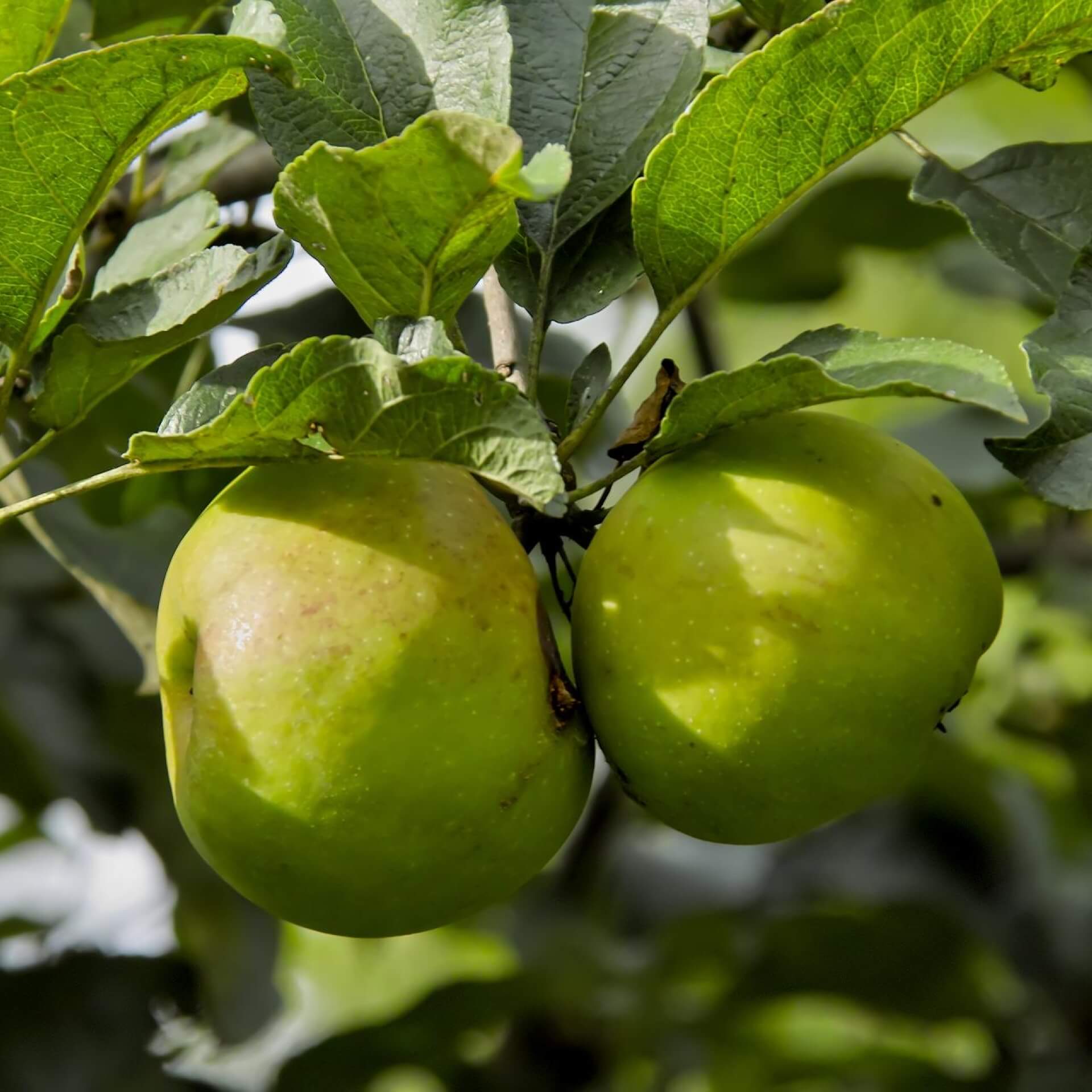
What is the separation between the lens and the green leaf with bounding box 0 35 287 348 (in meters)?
0.73

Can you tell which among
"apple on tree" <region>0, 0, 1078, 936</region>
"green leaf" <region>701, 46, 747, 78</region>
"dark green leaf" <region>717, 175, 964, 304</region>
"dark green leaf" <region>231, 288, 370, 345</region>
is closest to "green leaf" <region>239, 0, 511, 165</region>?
"apple on tree" <region>0, 0, 1078, 936</region>

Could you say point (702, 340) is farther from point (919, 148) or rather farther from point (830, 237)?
point (919, 148)

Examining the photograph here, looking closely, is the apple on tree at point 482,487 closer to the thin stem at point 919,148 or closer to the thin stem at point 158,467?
the thin stem at point 158,467

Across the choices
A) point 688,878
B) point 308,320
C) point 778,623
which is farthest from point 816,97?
point 688,878

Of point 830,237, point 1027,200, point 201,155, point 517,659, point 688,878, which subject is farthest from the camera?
point 688,878

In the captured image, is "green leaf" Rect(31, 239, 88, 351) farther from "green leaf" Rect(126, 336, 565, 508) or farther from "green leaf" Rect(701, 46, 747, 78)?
"green leaf" Rect(701, 46, 747, 78)

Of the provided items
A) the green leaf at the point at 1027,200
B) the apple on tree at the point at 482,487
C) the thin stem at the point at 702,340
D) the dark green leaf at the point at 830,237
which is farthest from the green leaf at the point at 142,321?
the dark green leaf at the point at 830,237

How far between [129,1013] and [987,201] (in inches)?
54.2

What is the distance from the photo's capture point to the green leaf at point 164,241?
1026 millimetres

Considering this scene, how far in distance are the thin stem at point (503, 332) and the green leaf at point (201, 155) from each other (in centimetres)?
42

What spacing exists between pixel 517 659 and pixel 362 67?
1.29ft

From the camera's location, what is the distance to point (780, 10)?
3.22ft

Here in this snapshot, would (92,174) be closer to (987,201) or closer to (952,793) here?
(987,201)

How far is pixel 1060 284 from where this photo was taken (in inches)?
38.7
